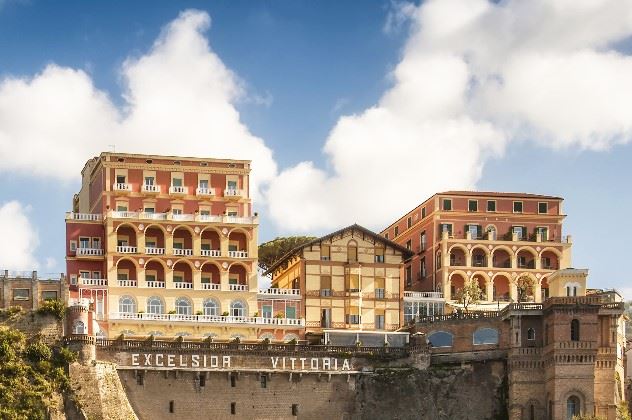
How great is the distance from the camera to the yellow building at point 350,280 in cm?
11575

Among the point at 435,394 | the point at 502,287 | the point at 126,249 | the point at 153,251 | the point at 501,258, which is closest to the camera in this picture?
the point at 435,394

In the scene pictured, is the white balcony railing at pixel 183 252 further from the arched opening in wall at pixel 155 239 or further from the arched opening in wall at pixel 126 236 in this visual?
the arched opening in wall at pixel 126 236

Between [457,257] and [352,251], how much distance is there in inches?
474

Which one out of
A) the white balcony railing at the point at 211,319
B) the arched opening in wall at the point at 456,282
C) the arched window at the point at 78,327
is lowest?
the arched window at the point at 78,327

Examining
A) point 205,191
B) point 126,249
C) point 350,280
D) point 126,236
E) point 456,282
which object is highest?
point 205,191

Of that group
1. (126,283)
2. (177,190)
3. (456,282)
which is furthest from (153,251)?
(456,282)

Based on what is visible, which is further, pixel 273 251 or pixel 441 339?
pixel 273 251

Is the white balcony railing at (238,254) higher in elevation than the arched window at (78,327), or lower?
higher

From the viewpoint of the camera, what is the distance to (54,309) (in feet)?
332

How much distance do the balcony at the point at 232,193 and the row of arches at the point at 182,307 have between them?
8.94 m

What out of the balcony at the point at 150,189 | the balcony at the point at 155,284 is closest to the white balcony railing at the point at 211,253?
the balcony at the point at 155,284

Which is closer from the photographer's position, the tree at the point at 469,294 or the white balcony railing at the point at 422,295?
the white balcony railing at the point at 422,295

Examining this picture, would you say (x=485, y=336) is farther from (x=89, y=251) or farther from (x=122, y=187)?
(x=89, y=251)

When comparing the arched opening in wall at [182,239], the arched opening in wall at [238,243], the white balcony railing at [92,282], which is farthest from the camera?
the arched opening in wall at [238,243]
